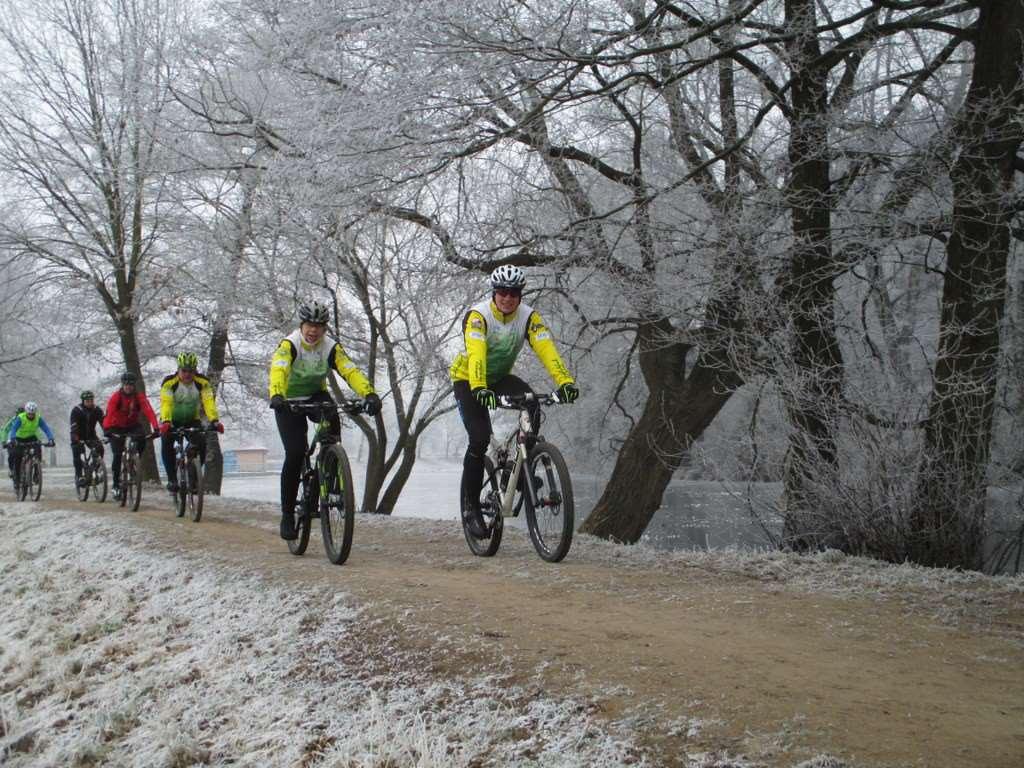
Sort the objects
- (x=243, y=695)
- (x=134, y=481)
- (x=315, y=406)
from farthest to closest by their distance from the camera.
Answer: (x=134, y=481) → (x=315, y=406) → (x=243, y=695)

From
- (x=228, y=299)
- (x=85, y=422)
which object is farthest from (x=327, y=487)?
(x=228, y=299)

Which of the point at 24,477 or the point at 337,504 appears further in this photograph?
the point at 24,477

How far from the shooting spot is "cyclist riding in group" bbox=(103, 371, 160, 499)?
13.8 m

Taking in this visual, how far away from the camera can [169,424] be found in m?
12.1

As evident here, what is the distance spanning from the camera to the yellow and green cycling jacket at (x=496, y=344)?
6738 mm

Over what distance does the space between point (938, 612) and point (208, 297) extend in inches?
660

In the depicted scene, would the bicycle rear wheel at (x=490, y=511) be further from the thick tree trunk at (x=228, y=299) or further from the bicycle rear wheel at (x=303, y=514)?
the thick tree trunk at (x=228, y=299)

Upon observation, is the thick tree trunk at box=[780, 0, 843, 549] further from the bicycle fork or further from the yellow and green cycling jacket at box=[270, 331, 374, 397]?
the yellow and green cycling jacket at box=[270, 331, 374, 397]

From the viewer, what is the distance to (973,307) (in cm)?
819

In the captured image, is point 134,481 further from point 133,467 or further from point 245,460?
point 245,460

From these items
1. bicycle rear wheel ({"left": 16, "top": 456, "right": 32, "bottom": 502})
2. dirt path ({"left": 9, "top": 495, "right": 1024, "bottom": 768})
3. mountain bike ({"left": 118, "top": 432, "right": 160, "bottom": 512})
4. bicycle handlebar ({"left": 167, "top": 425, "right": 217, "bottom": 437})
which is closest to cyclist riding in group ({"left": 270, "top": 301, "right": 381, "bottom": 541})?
dirt path ({"left": 9, "top": 495, "right": 1024, "bottom": 768})

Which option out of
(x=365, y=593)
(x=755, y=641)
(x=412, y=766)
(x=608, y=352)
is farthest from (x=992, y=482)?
(x=608, y=352)

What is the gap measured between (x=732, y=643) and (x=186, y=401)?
9732 millimetres

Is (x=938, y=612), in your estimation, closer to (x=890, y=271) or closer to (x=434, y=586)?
(x=434, y=586)
